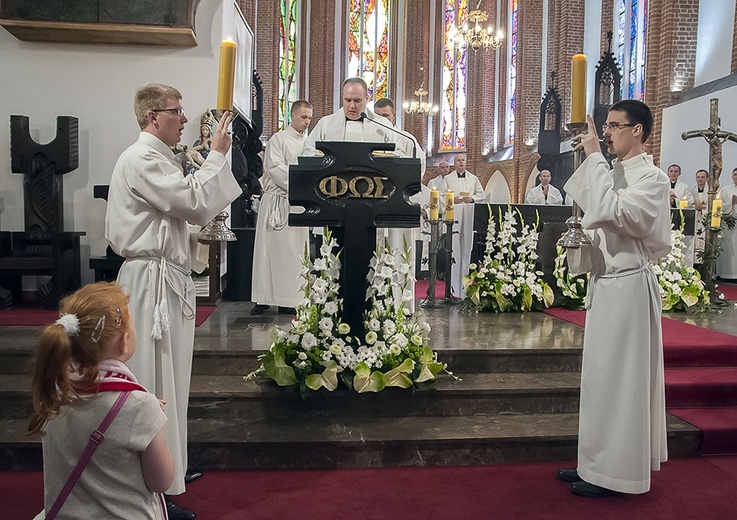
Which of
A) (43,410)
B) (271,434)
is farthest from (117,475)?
(271,434)

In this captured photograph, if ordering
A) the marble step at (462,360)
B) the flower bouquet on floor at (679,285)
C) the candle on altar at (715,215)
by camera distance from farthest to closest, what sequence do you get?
the candle on altar at (715,215), the flower bouquet on floor at (679,285), the marble step at (462,360)

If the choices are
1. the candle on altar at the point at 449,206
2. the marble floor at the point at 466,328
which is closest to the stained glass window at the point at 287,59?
the candle on altar at the point at 449,206

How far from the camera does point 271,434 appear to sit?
340 cm

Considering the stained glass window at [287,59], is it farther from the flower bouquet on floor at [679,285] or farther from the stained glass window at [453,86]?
the flower bouquet on floor at [679,285]

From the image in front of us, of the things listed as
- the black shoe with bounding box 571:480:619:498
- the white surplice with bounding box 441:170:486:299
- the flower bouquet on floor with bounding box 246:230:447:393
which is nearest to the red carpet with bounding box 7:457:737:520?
the black shoe with bounding box 571:480:619:498

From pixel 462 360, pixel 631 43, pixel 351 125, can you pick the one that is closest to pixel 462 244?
pixel 351 125

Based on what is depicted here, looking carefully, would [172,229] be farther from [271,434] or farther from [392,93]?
[392,93]

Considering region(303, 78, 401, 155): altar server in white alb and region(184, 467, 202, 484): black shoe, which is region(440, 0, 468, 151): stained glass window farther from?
region(184, 467, 202, 484): black shoe

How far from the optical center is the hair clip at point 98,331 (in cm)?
148

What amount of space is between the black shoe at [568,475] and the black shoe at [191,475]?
177cm

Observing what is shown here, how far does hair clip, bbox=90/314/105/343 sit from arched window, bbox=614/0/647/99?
14.1 m

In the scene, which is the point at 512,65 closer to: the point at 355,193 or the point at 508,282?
the point at 508,282

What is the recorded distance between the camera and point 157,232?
104 inches

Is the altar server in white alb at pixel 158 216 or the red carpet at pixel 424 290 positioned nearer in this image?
the altar server in white alb at pixel 158 216
